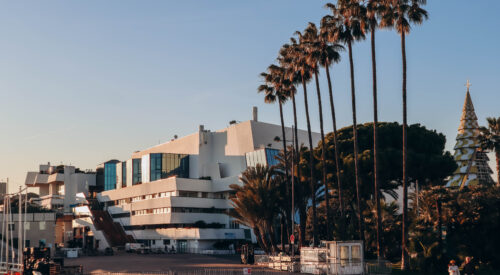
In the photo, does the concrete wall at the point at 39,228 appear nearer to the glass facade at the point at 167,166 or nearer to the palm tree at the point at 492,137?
the glass facade at the point at 167,166

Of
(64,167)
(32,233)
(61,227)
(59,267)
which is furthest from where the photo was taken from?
(64,167)

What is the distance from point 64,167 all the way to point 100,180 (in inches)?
341

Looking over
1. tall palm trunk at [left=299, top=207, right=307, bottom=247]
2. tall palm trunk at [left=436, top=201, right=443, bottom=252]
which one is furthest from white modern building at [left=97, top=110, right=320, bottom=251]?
tall palm trunk at [left=436, top=201, right=443, bottom=252]

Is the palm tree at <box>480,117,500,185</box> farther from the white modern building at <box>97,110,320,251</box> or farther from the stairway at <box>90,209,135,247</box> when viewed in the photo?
the stairway at <box>90,209,135,247</box>

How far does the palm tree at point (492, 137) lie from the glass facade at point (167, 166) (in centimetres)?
5255

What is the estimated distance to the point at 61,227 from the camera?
114938mm

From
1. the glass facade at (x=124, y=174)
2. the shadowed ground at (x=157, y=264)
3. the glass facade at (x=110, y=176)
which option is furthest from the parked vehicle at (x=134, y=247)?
the glass facade at (x=110, y=176)

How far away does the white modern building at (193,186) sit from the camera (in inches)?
3568

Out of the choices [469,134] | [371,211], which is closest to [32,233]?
[371,211]

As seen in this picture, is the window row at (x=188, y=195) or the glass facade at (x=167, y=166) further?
the glass facade at (x=167, y=166)

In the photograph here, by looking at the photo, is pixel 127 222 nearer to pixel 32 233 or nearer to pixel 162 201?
pixel 162 201

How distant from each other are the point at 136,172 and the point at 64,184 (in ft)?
89.9

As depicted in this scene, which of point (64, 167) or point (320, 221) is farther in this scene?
point (64, 167)

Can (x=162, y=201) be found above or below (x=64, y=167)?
below
